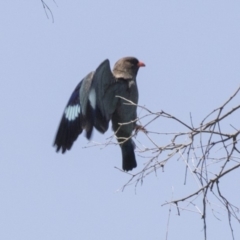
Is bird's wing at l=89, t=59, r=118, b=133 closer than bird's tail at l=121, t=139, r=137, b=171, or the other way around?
bird's wing at l=89, t=59, r=118, b=133

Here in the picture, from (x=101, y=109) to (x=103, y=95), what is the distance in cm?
15

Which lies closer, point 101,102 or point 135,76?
point 101,102

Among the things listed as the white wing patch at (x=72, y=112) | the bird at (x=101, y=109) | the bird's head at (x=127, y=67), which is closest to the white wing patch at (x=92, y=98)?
the bird at (x=101, y=109)

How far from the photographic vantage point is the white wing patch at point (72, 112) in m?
6.56

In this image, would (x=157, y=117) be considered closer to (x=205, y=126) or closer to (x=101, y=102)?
(x=205, y=126)

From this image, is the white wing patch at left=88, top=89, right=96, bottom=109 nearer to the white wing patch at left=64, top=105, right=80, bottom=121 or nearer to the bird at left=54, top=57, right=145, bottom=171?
the bird at left=54, top=57, right=145, bottom=171

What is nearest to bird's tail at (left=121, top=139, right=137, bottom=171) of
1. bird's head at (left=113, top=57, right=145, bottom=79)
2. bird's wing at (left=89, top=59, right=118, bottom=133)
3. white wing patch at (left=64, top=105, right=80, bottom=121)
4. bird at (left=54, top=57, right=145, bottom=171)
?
bird at (left=54, top=57, right=145, bottom=171)

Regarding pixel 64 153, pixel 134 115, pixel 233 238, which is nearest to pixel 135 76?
pixel 134 115

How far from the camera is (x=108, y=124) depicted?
6418 millimetres

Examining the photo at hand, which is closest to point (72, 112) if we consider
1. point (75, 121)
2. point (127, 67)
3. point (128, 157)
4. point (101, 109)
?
point (75, 121)

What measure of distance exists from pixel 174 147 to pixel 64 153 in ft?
9.14

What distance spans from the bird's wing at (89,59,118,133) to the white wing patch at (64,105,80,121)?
0.21m

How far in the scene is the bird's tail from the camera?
6754mm

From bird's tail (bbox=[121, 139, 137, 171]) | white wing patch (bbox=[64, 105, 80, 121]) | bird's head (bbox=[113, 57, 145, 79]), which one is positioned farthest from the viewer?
bird's head (bbox=[113, 57, 145, 79])
